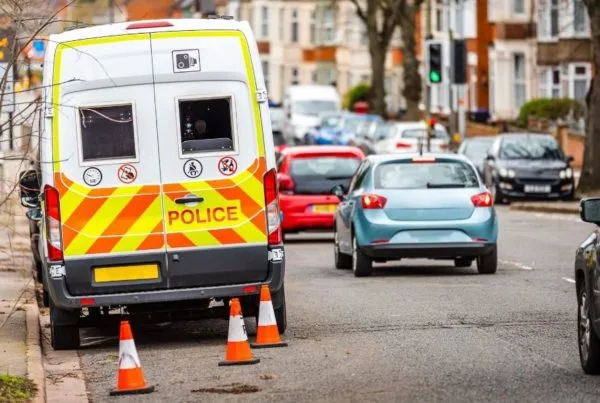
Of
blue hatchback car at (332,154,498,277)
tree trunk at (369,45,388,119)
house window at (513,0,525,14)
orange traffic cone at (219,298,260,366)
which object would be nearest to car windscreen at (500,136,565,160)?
blue hatchback car at (332,154,498,277)

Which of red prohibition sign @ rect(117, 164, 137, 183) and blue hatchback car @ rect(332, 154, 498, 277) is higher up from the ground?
red prohibition sign @ rect(117, 164, 137, 183)

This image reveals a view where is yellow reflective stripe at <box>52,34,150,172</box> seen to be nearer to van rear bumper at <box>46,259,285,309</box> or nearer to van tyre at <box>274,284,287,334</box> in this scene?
van rear bumper at <box>46,259,285,309</box>

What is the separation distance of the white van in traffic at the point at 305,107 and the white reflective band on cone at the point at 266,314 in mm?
61007

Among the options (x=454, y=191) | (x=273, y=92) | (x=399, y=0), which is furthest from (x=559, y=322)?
(x=273, y=92)

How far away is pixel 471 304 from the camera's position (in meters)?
17.3

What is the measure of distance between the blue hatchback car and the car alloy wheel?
29.6ft

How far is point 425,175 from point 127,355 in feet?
33.4

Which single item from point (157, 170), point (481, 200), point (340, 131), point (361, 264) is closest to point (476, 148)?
point (340, 131)

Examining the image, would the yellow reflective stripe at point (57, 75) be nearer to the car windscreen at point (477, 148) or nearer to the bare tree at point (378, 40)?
the car windscreen at point (477, 148)

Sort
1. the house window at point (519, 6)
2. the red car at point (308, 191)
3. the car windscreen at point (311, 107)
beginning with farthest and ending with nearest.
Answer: the car windscreen at point (311, 107) → the house window at point (519, 6) → the red car at point (308, 191)

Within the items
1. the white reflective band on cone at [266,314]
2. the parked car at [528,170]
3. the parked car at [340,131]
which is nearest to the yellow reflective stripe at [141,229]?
the white reflective band on cone at [266,314]

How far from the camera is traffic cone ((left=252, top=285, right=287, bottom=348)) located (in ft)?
44.7

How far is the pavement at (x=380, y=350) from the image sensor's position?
11.4 metres

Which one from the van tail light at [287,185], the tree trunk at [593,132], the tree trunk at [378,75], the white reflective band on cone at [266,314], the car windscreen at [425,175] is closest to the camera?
the white reflective band on cone at [266,314]
